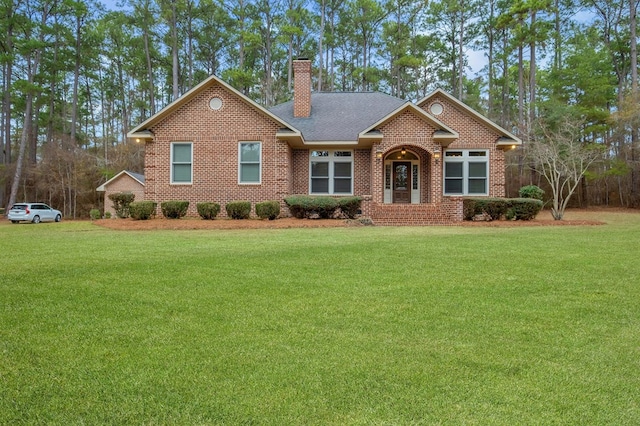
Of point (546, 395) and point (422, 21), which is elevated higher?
point (422, 21)

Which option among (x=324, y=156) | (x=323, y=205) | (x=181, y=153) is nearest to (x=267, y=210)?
(x=323, y=205)

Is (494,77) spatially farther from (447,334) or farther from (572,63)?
(447,334)

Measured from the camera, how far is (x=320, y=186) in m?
17.3

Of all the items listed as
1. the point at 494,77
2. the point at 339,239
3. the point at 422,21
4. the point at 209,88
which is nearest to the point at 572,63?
the point at 494,77

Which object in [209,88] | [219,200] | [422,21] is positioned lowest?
[219,200]

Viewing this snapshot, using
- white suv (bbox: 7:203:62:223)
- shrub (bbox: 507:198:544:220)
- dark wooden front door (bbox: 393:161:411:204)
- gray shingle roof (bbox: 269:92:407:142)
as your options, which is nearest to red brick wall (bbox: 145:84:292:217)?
gray shingle roof (bbox: 269:92:407:142)

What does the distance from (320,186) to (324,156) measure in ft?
4.45

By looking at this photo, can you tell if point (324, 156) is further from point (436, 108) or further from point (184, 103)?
point (184, 103)

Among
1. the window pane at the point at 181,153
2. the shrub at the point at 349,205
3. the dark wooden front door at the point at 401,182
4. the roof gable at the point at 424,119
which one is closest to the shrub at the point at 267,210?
the shrub at the point at 349,205

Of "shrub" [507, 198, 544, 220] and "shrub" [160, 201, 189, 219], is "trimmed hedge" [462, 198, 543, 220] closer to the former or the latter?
"shrub" [507, 198, 544, 220]

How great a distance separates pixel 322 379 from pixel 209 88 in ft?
50.9

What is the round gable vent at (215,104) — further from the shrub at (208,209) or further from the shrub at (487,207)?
the shrub at (487,207)

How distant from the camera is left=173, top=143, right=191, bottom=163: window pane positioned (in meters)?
16.2

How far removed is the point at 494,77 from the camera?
34406mm
